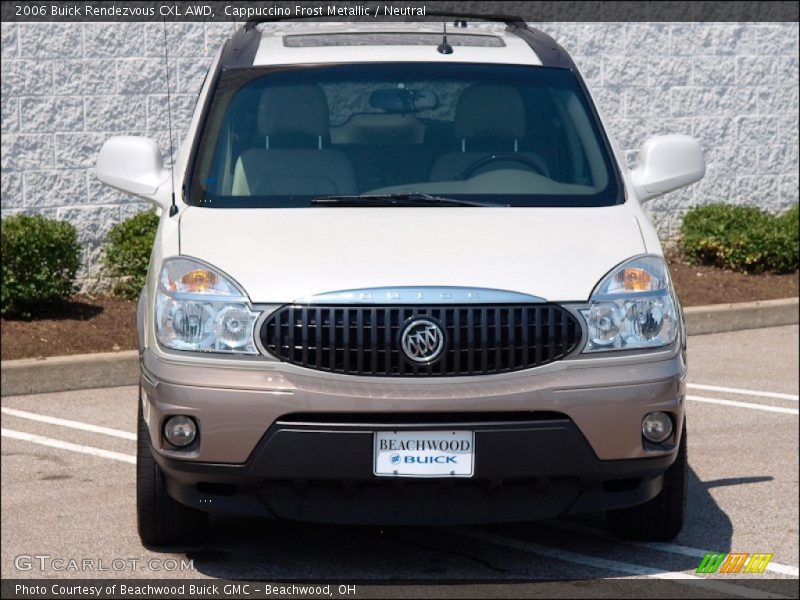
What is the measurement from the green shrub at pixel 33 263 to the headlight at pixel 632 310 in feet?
20.7

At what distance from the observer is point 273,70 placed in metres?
6.23

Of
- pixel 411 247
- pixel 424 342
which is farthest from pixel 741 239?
pixel 424 342

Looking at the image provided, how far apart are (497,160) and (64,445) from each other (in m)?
3.30

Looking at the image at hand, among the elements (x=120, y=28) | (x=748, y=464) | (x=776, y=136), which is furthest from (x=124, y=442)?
(x=776, y=136)

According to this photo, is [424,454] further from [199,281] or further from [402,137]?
[402,137]

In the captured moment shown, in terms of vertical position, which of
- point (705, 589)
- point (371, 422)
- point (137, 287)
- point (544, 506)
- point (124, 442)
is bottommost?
point (137, 287)

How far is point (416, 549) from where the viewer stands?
5695 millimetres

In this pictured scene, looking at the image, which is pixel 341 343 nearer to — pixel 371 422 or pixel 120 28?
pixel 371 422

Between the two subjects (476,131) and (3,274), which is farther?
(3,274)

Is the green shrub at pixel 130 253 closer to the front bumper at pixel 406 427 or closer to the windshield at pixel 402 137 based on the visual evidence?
the windshield at pixel 402 137

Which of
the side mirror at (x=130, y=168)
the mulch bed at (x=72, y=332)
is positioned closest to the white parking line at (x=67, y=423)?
the mulch bed at (x=72, y=332)

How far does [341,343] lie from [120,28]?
300 inches

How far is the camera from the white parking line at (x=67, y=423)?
8.20 m

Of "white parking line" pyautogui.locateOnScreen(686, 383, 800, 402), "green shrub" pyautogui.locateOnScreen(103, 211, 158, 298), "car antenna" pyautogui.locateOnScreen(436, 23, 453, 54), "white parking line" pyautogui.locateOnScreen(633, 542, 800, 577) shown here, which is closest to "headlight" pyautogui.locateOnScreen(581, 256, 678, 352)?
"white parking line" pyautogui.locateOnScreen(633, 542, 800, 577)
